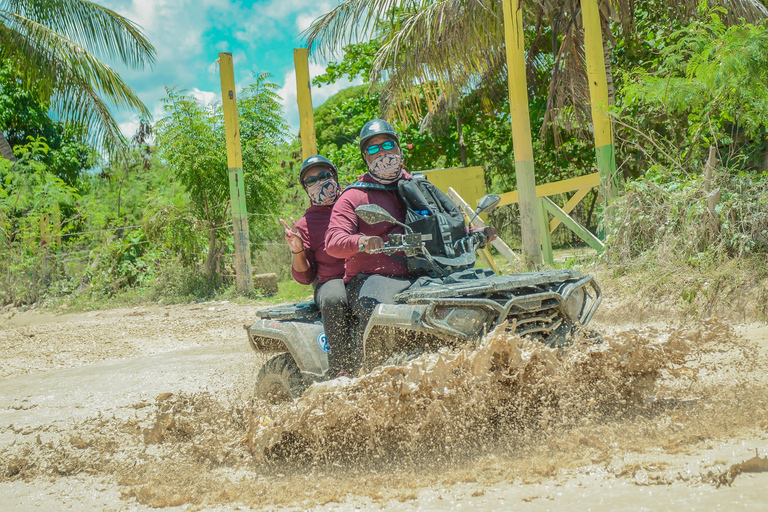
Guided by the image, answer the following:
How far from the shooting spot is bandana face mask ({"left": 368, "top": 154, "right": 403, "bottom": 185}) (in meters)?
4.11

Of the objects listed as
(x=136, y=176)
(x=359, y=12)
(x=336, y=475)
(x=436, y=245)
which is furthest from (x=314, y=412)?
(x=136, y=176)

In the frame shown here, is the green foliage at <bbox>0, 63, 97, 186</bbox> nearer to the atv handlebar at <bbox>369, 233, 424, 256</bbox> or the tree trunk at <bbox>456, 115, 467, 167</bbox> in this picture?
the tree trunk at <bbox>456, 115, 467, 167</bbox>

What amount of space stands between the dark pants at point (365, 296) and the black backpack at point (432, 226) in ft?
0.50

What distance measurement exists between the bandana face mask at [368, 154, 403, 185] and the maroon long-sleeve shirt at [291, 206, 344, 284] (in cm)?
55

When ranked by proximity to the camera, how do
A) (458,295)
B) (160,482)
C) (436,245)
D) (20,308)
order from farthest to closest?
(20,308) → (436,245) → (160,482) → (458,295)

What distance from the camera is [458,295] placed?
132 inches

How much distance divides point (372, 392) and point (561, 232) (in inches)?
591

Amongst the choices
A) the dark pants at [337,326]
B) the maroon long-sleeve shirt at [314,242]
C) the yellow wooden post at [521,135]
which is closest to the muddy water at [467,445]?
the dark pants at [337,326]

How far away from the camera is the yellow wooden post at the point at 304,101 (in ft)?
32.9

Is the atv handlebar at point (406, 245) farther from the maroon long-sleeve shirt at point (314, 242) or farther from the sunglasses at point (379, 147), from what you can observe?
the maroon long-sleeve shirt at point (314, 242)

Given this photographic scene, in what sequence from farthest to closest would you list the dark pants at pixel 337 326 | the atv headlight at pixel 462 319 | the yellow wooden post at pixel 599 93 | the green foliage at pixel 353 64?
the green foliage at pixel 353 64 < the yellow wooden post at pixel 599 93 < the dark pants at pixel 337 326 < the atv headlight at pixel 462 319

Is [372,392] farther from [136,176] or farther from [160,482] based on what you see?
[136,176]

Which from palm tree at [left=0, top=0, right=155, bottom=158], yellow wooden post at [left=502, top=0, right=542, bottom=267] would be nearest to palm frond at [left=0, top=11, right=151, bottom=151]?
palm tree at [left=0, top=0, right=155, bottom=158]

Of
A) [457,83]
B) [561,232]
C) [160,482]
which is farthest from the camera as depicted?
[561,232]
